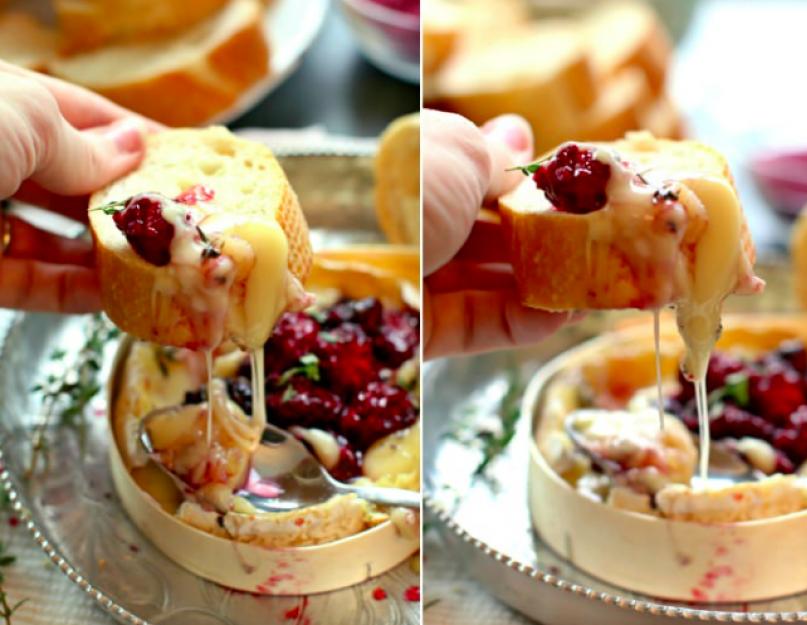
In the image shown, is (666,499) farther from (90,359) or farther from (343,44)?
(343,44)

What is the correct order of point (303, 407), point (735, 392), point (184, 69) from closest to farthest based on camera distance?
1. point (303, 407)
2. point (735, 392)
3. point (184, 69)

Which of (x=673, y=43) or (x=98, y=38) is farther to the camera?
(x=673, y=43)

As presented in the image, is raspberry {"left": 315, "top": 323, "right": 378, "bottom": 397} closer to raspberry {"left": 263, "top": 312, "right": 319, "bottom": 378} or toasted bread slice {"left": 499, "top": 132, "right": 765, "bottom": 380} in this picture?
raspberry {"left": 263, "top": 312, "right": 319, "bottom": 378}

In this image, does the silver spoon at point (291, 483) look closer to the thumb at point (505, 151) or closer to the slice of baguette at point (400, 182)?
the thumb at point (505, 151)

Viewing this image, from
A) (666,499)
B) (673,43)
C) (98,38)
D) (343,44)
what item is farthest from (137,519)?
(673,43)

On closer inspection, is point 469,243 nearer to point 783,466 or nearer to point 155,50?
point 783,466

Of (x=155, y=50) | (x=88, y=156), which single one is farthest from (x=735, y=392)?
(x=155, y=50)

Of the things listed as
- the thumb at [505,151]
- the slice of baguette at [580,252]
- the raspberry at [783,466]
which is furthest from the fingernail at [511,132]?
the raspberry at [783,466]
